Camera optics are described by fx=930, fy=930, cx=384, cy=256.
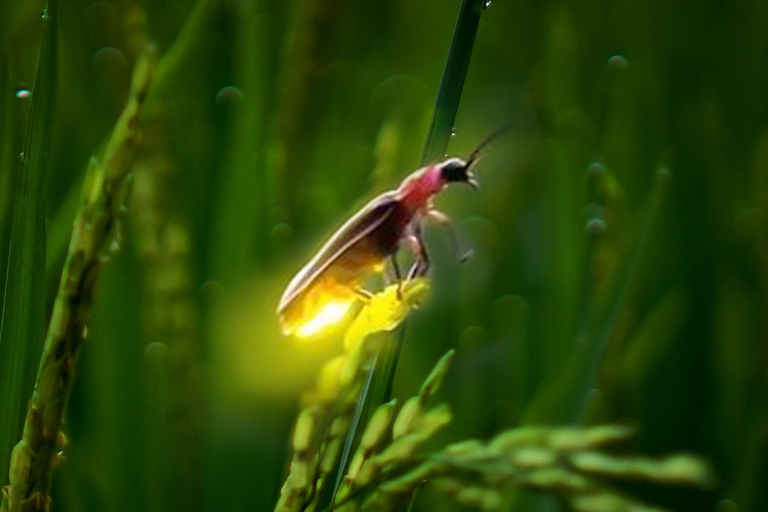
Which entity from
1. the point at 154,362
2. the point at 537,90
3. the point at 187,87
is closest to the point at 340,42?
the point at 187,87

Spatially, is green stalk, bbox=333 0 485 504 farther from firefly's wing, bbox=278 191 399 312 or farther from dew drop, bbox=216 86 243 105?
dew drop, bbox=216 86 243 105

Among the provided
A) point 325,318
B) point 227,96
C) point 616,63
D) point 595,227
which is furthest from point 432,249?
point 325,318

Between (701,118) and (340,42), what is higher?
(340,42)

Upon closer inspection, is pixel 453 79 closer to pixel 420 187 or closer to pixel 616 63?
pixel 420 187

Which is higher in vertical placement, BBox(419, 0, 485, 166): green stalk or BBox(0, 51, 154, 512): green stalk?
BBox(419, 0, 485, 166): green stalk

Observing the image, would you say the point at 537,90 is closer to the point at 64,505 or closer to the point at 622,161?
the point at 622,161

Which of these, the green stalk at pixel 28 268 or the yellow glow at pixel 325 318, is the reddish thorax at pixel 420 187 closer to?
the yellow glow at pixel 325 318

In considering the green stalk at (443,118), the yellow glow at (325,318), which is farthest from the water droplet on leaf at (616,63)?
the yellow glow at (325,318)

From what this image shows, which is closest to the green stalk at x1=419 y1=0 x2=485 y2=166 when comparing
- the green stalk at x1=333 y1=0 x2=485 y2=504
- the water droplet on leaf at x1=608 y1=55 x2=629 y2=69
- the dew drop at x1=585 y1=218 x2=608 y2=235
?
the green stalk at x1=333 y1=0 x2=485 y2=504
